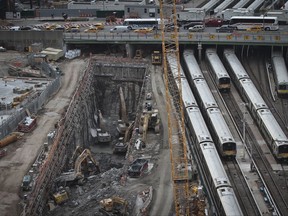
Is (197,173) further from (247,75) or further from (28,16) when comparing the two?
(28,16)

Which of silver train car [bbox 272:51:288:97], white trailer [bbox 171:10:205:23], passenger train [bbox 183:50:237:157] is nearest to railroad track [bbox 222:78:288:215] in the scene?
passenger train [bbox 183:50:237:157]

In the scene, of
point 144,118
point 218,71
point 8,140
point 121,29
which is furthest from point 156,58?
point 8,140

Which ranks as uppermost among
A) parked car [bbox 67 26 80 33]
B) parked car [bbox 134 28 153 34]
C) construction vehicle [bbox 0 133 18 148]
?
parked car [bbox 134 28 153 34]

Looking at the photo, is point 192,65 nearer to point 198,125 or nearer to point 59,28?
point 198,125

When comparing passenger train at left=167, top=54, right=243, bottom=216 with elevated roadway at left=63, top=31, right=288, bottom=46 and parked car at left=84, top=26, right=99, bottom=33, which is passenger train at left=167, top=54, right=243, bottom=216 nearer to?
elevated roadway at left=63, top=31, right=288, bottom=46

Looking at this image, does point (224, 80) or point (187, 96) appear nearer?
point (187, 96)

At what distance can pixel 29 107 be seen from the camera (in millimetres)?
92688

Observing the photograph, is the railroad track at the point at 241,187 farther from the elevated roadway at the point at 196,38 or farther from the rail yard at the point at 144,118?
the elevated roadway at the point at 196,38

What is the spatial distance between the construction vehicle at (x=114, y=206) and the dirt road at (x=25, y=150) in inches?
355

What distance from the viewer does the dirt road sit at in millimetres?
70625

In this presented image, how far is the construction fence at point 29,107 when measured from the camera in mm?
86131

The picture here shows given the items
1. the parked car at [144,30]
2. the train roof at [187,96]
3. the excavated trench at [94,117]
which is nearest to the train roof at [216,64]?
the train roof at [187,96]

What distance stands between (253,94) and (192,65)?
53.9ft

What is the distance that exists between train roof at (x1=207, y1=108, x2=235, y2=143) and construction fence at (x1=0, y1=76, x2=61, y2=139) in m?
24.9
